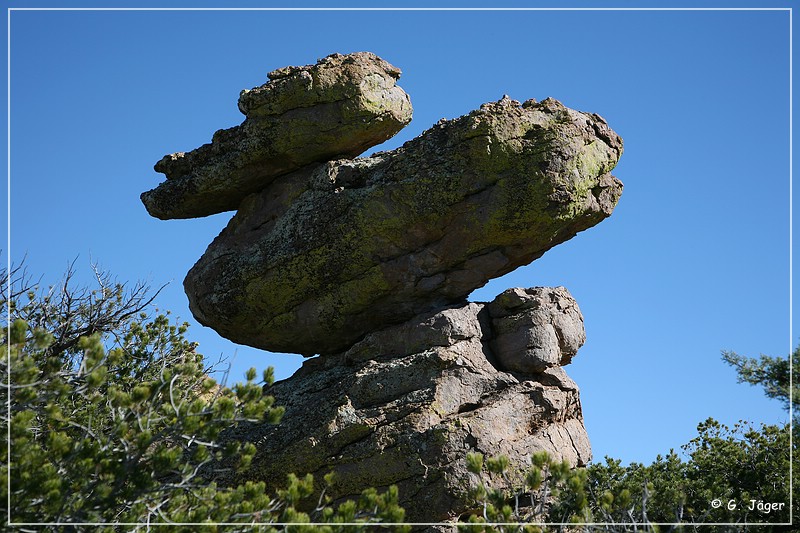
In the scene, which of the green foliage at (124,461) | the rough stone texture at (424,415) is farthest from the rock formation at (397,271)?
the green foliage at (124,461)

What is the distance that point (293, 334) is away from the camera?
15.9 m

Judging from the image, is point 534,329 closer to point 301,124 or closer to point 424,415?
point 424,415

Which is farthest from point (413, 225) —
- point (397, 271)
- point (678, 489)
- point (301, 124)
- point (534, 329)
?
point (678, 489)

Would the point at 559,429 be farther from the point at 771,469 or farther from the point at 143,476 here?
the point at 143,476

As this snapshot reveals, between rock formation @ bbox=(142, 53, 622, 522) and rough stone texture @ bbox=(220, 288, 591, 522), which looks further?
rock formation @ bbox=(142, 53, 622, 522)

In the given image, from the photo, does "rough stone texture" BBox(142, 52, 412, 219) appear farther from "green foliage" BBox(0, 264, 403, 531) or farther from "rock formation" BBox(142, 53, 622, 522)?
"green foliage" BBox(0, 264, 403, 531)

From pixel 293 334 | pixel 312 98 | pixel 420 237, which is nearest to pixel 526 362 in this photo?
pixel 420 237

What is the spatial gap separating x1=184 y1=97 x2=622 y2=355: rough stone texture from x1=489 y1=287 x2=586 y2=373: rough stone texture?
23.7 inches

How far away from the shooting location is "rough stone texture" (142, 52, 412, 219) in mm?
15844

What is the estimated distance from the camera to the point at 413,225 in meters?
14.9

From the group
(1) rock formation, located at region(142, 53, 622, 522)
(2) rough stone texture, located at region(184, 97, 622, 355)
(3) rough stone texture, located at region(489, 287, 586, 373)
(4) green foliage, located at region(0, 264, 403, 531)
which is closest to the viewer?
(4) green foliage, located at region(0, 264, 403, 531)

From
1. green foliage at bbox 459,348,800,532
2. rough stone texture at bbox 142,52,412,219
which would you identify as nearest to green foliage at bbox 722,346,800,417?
green foliage at bbox 459,348,800,532

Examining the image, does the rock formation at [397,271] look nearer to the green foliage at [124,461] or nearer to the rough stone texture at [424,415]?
the rough stone texture at [424,415]

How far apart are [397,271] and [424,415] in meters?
2.54
